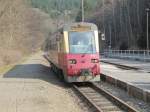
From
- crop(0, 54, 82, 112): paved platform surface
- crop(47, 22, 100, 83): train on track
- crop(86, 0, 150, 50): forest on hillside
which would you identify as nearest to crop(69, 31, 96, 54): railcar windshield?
crop(47, 22, 100, 83): train on track

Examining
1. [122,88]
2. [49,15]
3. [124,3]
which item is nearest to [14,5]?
[122,88]

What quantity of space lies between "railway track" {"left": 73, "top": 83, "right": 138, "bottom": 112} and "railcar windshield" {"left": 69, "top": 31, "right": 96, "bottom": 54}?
196 centimetres

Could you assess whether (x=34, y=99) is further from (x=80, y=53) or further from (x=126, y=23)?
(x=126, y=23)

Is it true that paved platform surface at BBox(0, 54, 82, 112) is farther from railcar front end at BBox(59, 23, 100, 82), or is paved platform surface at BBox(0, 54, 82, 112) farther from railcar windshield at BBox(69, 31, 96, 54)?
railcar windshield at BBox(69, 31, 96, 54)

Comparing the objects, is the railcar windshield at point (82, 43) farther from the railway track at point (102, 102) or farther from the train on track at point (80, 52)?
the railway track at point (102, 102)

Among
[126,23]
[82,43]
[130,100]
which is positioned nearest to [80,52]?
[82,43]

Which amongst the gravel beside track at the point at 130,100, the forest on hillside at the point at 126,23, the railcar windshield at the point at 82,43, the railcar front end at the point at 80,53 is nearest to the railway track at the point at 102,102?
the gravel beside track at the point at 130,100

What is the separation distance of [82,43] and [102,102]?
7.12 meters

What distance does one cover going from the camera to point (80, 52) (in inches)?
963

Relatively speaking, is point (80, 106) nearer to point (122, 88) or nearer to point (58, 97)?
point (58, 97)

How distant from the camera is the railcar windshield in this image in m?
24.5

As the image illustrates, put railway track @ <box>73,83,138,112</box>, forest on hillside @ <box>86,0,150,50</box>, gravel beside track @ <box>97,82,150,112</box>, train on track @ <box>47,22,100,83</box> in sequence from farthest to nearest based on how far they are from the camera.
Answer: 1. forest on hillside @ <box>86,0,150,50</box>
2. train on track @ <box>47,22,100,83</box>
3. gravel beside track @ <box>97,82,150,112</box>
4. railway track @ <box>73,83,138,112</box>

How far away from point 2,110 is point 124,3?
100 meters

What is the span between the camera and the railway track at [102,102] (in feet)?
51.6
